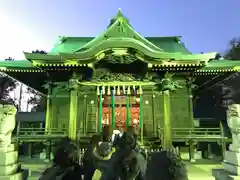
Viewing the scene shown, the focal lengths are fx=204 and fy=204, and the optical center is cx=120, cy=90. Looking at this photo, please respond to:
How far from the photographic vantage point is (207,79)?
1355 cm

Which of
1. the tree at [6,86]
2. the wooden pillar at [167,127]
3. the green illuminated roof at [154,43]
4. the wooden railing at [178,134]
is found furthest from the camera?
the tree at [6,86]

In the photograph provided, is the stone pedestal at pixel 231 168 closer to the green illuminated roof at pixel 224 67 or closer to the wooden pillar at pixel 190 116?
the wooden pillar at pixel 190 116

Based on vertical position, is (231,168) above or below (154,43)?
below

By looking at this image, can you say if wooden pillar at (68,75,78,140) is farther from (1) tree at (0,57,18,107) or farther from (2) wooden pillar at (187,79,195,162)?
(1) tree at (0,57,18,107)

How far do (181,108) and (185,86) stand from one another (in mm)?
1365

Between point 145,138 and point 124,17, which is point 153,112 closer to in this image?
point 145,138

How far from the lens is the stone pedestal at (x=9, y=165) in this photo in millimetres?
4887

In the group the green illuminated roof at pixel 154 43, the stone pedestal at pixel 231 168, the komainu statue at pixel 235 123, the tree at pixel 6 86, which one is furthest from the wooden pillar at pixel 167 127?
the tree at pixel 6 86

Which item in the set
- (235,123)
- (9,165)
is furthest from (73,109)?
(235,123)

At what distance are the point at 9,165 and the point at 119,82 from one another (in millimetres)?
7072

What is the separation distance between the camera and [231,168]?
543 cm

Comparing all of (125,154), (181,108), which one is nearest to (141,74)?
(181,108)

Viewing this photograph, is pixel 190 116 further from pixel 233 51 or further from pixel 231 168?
pixel 233 51

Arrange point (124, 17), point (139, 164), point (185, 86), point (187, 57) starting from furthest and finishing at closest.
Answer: point (124, 17) → point (185, 86) → point (187, 57) → point (139, 164)
